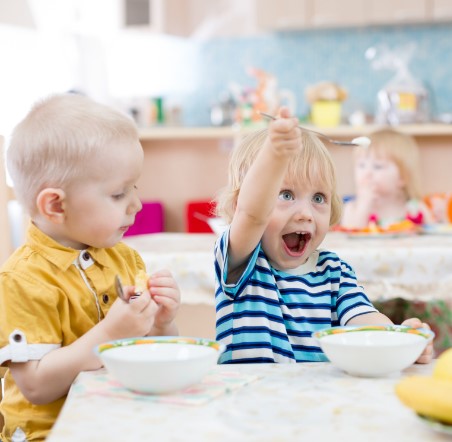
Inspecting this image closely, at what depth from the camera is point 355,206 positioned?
10.9 ft

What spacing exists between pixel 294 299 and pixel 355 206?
2044mm

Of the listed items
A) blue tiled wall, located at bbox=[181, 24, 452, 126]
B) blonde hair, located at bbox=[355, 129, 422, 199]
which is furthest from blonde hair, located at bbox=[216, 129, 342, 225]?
blue tiled wall, located at bbox=[181, 24, 452, 126]

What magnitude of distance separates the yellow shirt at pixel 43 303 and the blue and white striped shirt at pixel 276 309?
0.20 metres

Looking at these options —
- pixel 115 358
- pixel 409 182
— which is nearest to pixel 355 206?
pixel 409 182

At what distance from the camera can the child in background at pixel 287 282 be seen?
4.28ft

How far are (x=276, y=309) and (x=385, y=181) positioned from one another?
206cm

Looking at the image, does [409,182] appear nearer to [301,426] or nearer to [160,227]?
[160,227]

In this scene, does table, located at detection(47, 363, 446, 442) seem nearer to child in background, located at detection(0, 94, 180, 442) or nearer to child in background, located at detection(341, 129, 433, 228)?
child in background, located at detection(0, 94, 180, 442)

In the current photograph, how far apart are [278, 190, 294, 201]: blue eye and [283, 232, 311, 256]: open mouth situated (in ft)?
0.20

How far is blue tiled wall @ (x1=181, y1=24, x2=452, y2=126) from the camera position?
461 centimetres

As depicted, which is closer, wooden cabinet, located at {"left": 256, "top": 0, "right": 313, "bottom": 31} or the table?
the table

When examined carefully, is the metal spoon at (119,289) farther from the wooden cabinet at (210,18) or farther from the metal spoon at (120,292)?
the wooden cabinet at (210,18)

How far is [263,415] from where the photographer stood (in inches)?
32.1

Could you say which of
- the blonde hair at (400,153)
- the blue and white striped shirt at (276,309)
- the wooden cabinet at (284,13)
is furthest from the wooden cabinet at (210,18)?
the blue and white striped shirt at (276,309)
